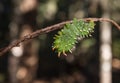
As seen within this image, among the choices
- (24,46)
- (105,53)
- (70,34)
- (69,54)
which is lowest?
(70,34)

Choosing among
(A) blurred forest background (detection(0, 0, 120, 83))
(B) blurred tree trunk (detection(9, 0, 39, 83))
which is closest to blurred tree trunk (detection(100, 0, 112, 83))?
(A) blurred forest background (detection(0, 0, 120, 83))

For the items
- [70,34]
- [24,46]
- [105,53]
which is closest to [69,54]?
[105,53]

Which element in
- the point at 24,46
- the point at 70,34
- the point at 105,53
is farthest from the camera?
the point at 105,53

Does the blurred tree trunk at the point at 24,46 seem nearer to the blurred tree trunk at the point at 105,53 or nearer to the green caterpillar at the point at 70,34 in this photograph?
the blurred tree trunk at the point at 105,53

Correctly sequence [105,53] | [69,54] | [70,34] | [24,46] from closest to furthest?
[70,34], [24,46], [105,53], [69,54]

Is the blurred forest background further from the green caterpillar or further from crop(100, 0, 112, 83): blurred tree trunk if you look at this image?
the green caterpillar

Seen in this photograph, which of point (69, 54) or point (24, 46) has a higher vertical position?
point (69, 54)

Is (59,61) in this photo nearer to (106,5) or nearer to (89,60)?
(89,60)

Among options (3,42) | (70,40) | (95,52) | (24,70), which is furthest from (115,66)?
(70,40)

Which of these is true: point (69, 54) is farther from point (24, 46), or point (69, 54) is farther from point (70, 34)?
point (70, 34)
